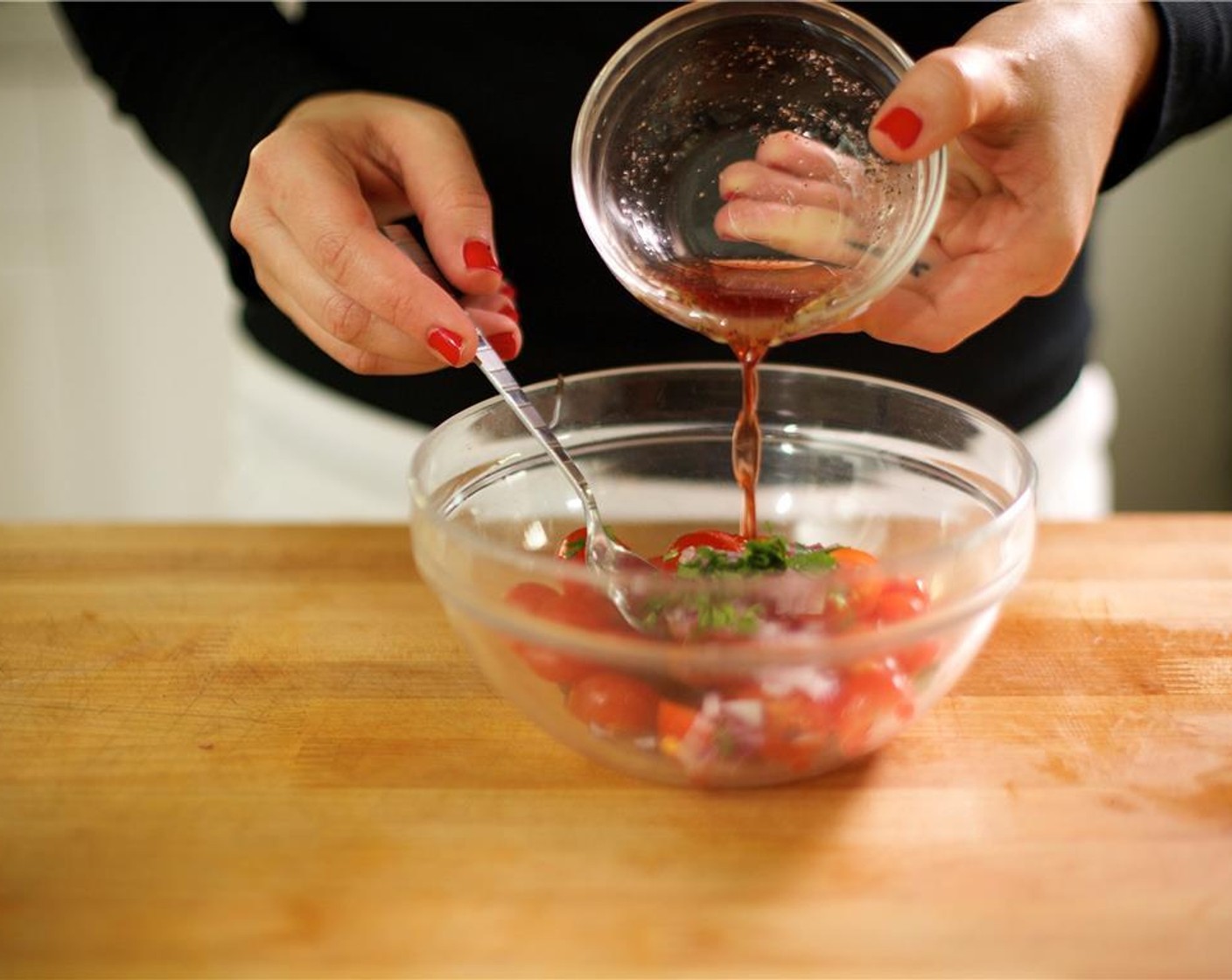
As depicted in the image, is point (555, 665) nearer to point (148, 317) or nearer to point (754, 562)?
point (754, 562)

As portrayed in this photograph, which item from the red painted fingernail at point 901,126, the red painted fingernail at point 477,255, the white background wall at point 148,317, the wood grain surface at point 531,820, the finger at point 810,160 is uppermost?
the red painted fingernail at point 901,126

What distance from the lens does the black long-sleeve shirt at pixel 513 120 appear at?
140 cm

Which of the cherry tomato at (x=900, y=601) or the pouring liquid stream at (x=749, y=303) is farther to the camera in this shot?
the pouring liquid stream at (x=749, y=303)

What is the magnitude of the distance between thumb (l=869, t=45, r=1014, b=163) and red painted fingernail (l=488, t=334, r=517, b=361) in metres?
0.36

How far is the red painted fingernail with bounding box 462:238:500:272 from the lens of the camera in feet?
3.59

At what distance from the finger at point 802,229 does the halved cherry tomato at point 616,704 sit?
0.40 metres

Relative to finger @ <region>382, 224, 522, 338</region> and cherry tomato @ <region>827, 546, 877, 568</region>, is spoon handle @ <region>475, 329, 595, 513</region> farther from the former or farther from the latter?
cherry tomato @ <region>827, 546, 877, 568</region>

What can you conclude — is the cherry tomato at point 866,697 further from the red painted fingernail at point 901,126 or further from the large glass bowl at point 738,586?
the red painted fingernail at point 901,126

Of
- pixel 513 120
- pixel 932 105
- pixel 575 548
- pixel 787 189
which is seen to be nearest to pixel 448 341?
pixel 575 548

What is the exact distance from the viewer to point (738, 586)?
2.48 feet

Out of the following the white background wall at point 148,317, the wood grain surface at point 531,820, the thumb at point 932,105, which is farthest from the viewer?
the white background wall at point 148,317

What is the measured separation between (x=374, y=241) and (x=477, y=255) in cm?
9

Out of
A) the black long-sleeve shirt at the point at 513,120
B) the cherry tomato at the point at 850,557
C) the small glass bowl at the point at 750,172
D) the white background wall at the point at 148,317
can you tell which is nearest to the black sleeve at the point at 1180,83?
the black long-sleeve shirt at the point at 513,120

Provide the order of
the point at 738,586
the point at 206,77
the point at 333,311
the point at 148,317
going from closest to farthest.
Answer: the point at 738,586
the point at 333,311
the point at 206,77
the point at 148,317
